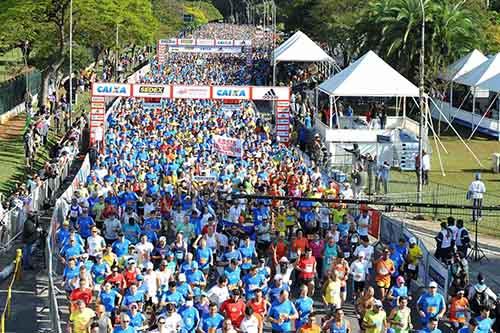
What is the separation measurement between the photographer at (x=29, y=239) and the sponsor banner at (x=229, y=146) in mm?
8079

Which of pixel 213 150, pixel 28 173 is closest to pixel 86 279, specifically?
pixel 213 150

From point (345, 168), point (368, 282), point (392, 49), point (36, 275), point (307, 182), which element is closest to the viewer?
point (368, 282)

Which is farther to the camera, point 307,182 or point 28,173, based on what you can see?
point 28,173

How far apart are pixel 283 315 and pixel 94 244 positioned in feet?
16.7

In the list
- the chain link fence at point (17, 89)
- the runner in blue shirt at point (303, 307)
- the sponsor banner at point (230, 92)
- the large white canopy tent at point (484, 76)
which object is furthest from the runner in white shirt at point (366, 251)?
the chain link fence at point (17, 89)

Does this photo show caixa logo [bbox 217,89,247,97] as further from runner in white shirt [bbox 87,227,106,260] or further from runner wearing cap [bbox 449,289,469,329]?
runner wearing cap [bbox 449,289,469,329]

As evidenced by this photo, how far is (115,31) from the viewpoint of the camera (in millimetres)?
63219

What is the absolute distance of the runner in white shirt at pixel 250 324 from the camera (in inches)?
525

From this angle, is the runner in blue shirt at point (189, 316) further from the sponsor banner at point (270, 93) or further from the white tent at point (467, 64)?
the white tent at point (467, 64)

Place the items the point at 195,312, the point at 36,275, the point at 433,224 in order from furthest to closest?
the point at 433,224
the point at 36,275
the point at 195,312

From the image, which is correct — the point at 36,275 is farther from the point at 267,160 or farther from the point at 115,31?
the point at 115,31

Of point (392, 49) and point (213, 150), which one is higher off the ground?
point (392, 49)

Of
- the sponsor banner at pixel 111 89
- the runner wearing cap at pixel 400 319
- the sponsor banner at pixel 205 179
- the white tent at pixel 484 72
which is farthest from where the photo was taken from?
the white tent at pixel 484 72

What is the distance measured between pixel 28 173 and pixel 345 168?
10.7m
